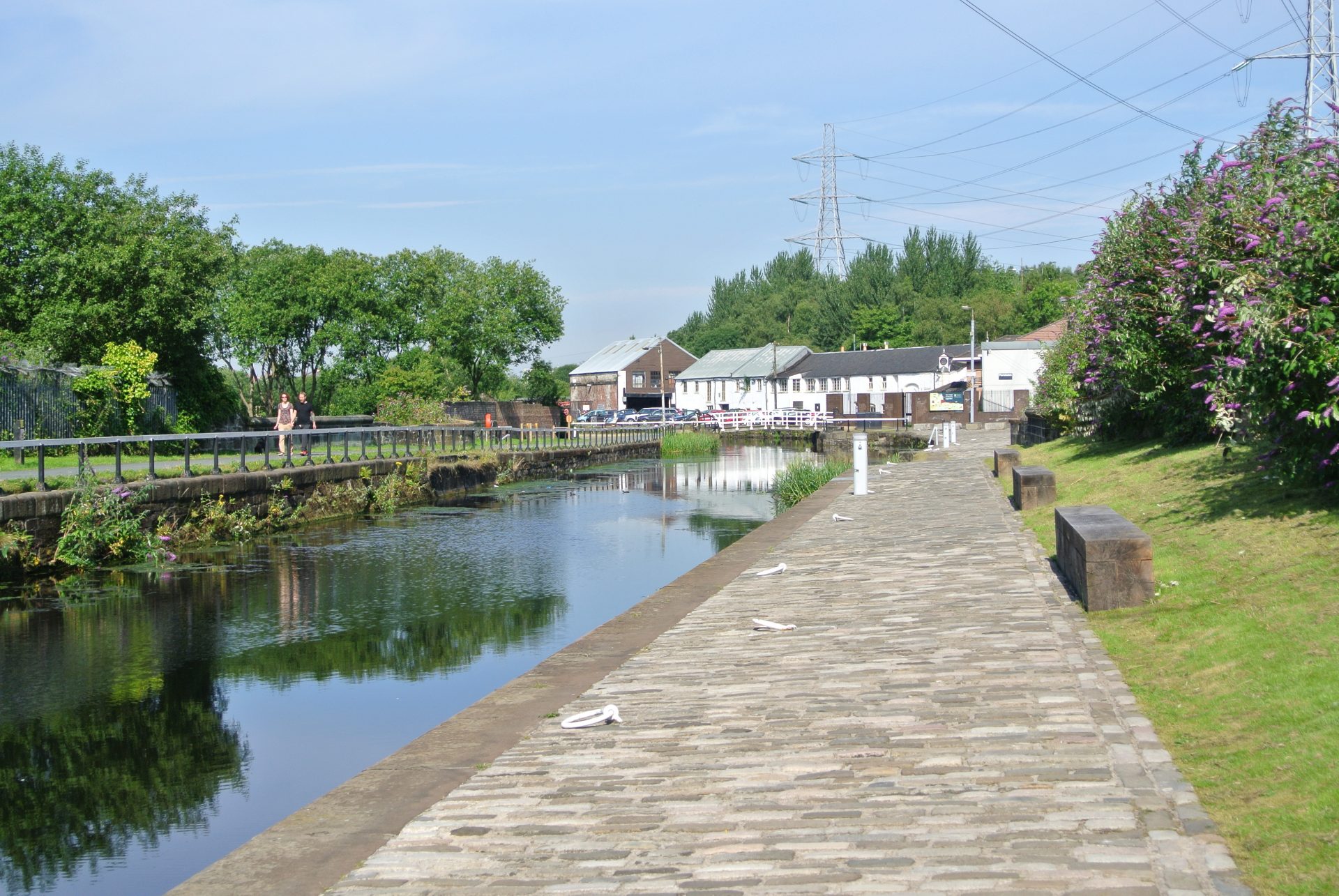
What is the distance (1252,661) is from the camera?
23.2ft

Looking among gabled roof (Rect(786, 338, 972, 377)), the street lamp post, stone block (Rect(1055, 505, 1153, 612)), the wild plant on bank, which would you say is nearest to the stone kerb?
stone block (Rect(1055, 505, 1153, 612))

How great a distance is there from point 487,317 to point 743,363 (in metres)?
37.3

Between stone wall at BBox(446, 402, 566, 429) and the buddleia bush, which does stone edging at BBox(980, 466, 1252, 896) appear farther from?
stone wall at BBox(446, 402, 566, 429)

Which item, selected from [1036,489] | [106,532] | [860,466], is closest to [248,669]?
[106,532]

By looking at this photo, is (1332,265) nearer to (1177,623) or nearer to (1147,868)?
(1177,623)

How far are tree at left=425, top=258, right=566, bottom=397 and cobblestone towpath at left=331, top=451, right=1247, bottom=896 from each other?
65513mm

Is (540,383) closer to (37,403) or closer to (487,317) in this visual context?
(487,317)

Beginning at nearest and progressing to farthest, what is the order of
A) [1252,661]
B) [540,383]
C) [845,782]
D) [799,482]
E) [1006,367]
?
[845,782] → [1252,661] → [799,482] → [1006,367] → [540,383]

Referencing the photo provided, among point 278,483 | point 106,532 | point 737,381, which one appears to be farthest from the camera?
point 737,381

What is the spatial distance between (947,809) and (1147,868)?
972 mm

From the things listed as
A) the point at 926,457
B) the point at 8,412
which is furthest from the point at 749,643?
the point at 926,457

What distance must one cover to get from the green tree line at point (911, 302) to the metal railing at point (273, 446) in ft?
215

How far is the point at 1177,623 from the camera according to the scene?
8492 millimetres

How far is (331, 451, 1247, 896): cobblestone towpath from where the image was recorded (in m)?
4.78
